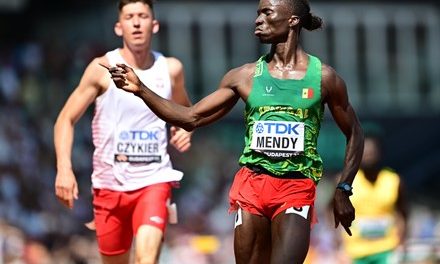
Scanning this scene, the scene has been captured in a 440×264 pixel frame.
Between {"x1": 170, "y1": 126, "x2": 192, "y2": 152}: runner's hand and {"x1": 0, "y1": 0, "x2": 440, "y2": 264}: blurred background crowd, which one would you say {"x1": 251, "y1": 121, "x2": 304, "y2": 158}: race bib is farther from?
{"x1": 0, "y1": 0, "x2": 440, "y2": 264}: blurred background crowd

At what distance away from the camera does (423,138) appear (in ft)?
94.7

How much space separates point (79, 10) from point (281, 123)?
59.1ft

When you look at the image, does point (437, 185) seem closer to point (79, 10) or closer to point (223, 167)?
point (223, 167)

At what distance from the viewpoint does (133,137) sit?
41.2ft

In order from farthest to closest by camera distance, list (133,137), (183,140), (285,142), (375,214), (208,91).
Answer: (208,91) → (375,214) → (183,140) → (133,137) → (285,142)

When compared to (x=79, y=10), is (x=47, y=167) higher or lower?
lower

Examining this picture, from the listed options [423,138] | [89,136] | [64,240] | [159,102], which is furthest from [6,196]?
[159,102]

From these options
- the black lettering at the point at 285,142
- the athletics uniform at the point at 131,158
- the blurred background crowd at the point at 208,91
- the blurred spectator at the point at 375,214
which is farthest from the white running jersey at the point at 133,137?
the blurred background crowd at the point at 208,91

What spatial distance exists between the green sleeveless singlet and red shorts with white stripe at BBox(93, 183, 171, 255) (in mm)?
2030

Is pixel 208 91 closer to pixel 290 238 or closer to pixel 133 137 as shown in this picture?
pixel 133 137

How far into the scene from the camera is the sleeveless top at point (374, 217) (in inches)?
613

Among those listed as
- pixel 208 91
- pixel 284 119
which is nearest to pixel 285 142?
pixel 284 119

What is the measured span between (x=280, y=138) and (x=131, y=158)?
236 cm

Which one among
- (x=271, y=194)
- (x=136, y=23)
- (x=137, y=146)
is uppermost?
(x=136, y=23)
